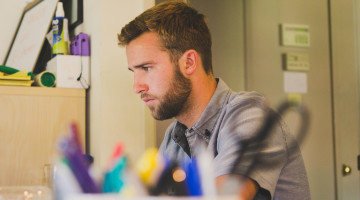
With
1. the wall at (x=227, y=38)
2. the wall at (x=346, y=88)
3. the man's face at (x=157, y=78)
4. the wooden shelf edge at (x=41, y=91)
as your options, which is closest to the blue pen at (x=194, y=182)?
the man's face at (x=157, y=78)

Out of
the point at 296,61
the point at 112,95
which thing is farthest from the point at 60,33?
the point at 296,61

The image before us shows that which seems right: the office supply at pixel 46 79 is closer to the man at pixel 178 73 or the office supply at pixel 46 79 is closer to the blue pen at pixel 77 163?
the man at pixel 178 73

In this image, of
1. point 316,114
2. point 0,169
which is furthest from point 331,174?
point 0,169

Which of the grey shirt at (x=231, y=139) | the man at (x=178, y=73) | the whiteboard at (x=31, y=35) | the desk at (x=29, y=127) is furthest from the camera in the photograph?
the whiteboard at (x=31, y=35)

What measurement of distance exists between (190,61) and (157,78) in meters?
0.12

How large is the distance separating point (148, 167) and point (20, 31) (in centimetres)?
212

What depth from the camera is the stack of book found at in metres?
1.68

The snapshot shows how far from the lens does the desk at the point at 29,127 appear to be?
1636mm

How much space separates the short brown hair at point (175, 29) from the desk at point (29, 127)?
1.73 ft

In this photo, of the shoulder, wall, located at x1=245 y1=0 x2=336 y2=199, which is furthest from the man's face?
wall, located at x1=245 y1=0 x2=336 y2=199

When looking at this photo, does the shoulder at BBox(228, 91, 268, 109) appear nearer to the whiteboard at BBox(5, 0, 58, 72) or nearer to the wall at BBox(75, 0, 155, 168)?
the wall at BBox(75, 0, 155, 168)

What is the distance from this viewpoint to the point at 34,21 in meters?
2.10

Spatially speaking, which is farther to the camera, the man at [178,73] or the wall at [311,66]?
the wall at [311,66]

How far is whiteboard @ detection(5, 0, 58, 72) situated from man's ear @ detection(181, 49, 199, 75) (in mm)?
928
